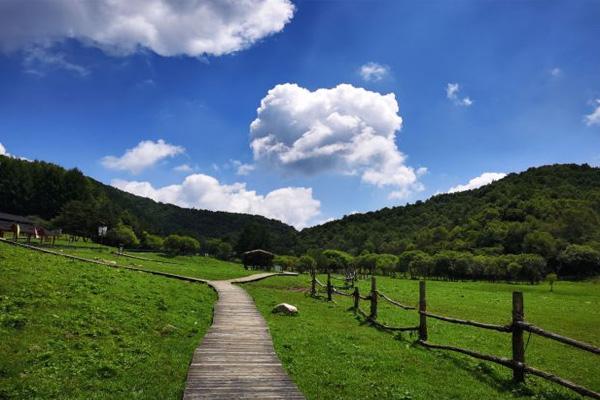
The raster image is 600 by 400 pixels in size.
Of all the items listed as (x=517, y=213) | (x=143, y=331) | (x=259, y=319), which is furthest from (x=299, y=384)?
(x=517, y=213)

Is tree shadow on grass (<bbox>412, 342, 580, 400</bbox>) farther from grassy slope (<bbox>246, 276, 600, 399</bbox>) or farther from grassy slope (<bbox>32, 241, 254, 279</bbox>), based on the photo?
grassy slope (<bbox>32, 241, 254, 279</bbox>)

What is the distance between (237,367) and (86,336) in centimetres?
552

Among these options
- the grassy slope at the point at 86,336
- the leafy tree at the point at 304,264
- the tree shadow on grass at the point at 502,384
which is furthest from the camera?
the leafy tree at the point at 304,264

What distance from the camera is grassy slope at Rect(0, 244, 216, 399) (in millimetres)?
10102

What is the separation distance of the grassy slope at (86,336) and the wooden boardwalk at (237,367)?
1.80 ft

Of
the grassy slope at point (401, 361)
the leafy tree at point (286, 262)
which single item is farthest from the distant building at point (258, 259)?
the grassy slope at point (401, 361)

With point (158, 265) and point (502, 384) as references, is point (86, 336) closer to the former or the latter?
point (502, 384)

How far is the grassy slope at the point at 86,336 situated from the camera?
33.1ft

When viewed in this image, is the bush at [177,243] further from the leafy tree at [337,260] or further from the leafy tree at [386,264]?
the leafy tree at [386,264]

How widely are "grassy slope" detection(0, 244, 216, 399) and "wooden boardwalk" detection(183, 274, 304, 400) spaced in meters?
0.55

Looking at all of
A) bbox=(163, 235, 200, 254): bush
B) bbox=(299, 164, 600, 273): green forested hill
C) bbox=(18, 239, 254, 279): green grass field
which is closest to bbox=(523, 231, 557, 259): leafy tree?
bbox=(299, 164, 600, 273): green forested hill

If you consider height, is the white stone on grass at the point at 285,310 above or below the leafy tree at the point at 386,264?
above

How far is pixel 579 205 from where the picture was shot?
142875 millimetres

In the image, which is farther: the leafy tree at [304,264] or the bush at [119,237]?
the leafy tree at [304,264]
